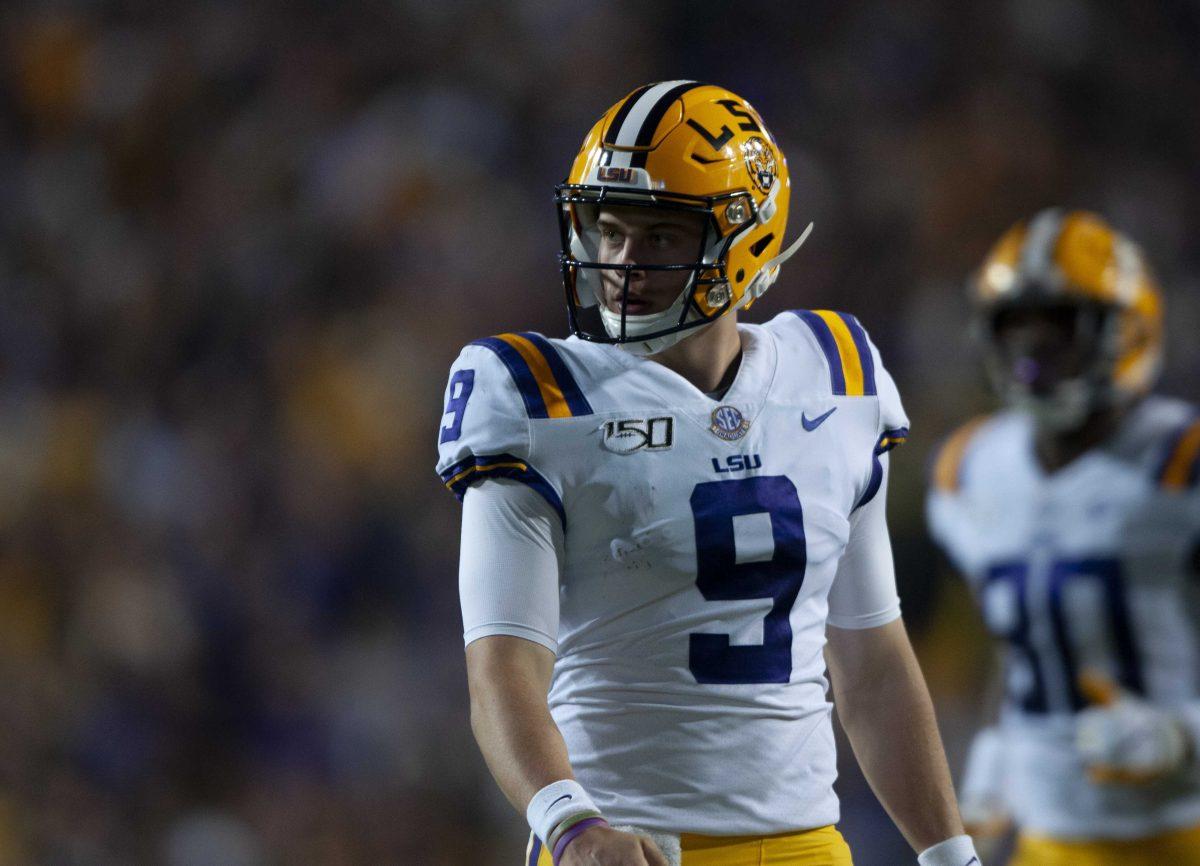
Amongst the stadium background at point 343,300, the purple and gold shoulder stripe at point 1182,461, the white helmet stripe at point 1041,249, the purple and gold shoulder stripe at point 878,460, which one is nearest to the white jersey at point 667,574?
the purple and gold shoulder stripe at point 878,460

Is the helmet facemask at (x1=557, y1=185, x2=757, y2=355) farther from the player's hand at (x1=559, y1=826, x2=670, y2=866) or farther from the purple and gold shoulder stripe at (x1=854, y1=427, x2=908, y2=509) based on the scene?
the player's hand at (x1=559, y1=826, x2=670, y2=866)

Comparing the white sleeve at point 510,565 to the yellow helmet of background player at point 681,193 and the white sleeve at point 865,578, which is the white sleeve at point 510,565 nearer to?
the yellow helmet of background player at point 681,193

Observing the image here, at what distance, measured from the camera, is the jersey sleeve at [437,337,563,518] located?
1.75m

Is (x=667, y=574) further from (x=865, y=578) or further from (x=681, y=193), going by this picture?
(x=681, y=193)

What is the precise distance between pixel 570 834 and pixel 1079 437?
6.50ft

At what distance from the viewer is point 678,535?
1.77 m

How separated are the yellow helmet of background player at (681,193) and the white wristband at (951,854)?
0.68 metres

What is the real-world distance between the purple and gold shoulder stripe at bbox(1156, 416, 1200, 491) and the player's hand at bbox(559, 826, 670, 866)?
1.84 meters

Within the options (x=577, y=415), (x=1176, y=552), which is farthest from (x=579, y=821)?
(x=1176, y=552)

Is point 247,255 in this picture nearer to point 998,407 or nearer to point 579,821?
point 998,407

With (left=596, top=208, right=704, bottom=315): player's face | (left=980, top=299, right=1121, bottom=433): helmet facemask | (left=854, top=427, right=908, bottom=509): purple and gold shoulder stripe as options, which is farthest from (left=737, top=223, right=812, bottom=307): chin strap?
(left=980, top=299, right=1121, bottom=433): helmet facemask

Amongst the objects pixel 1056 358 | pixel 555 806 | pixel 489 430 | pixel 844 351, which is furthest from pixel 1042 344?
pixel 555 806

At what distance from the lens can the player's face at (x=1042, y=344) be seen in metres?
3.20

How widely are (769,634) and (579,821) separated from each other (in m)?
0.36
